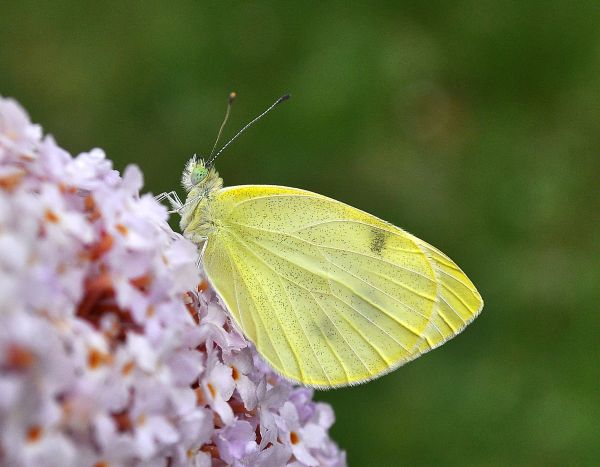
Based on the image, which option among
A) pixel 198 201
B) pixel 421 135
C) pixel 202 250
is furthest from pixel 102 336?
pixel 421 135

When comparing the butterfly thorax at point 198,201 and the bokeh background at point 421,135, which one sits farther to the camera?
the bokeh background at point 421,135

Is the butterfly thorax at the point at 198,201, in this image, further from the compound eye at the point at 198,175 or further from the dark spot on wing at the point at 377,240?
the dark spot on wing at the point at 377,240

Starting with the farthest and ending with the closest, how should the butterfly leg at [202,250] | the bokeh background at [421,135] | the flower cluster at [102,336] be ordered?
the bokeh background at [421,135]
the butterfly leg at [202,250]
the flower cluster at [102,336]

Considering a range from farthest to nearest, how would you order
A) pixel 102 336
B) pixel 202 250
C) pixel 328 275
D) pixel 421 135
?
pixel 421 135
pixel 328 275
pixel 202 250
pixel 102 336

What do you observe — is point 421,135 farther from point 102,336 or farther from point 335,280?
point 102,336

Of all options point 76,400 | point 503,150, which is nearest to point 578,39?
point 503,150

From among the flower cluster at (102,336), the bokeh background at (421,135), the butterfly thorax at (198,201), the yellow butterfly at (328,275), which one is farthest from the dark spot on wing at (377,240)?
the bokeh background at (421,135)

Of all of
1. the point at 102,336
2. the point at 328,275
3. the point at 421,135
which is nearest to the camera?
the point at 102,336
